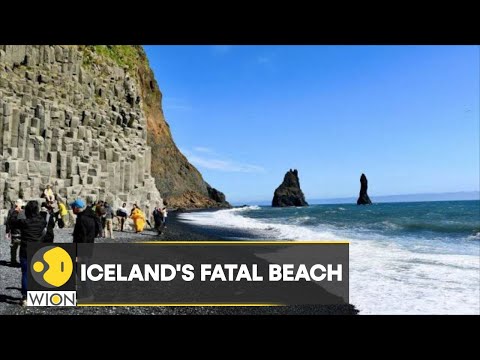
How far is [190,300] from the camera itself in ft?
33.4

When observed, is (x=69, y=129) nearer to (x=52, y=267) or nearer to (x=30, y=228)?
(x=52, y=267)

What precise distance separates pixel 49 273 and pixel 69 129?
1847 centimetres

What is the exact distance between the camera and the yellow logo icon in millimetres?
7621

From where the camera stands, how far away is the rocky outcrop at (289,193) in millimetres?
181875

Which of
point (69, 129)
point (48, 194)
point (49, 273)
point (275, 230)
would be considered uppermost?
point (69, 129)

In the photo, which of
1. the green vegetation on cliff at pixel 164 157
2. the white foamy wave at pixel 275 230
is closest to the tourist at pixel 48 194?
the white foamy wave at pixel 275 230

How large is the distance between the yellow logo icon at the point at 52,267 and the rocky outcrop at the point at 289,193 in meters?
174

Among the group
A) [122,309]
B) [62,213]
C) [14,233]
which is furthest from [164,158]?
[122,309]

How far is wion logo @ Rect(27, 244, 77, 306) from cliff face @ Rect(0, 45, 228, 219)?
→ 12013mm

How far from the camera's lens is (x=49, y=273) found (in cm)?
785
